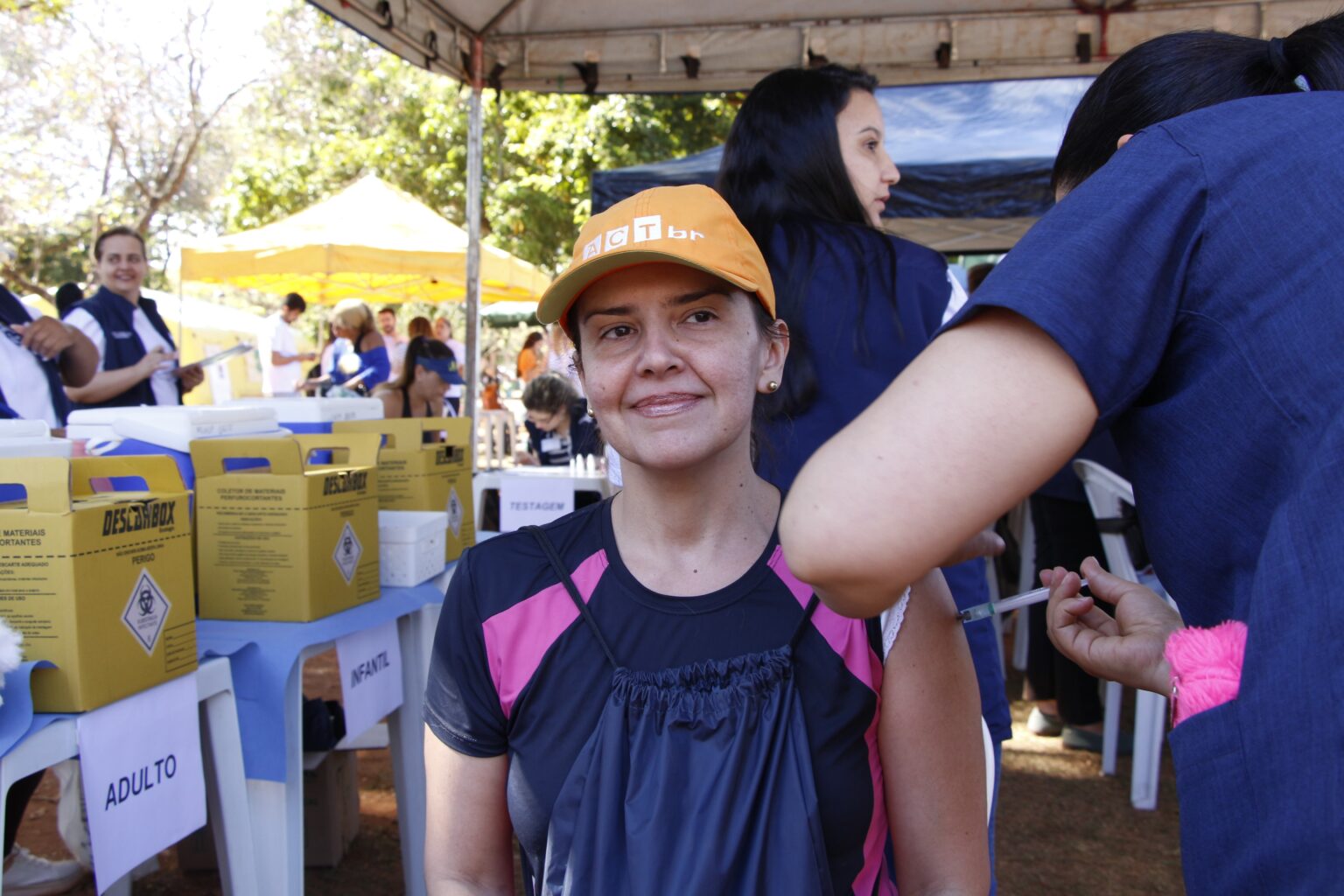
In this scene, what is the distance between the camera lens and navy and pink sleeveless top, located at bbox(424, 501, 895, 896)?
4.04 feet

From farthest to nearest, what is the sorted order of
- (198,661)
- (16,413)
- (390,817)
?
(390,817) → (16,413) → (198,661)

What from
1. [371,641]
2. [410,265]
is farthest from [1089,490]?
[410,265]

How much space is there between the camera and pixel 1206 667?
0.79 metres

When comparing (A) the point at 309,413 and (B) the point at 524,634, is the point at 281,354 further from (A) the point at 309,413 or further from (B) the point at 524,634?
(B) the point at 524,634

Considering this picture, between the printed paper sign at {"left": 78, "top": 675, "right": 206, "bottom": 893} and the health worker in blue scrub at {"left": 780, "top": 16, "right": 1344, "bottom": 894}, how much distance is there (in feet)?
4.64

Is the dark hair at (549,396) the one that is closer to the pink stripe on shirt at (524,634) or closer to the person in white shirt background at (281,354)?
the pink stripe on shirt at (524,634)

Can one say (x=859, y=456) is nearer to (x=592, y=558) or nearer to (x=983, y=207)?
(x=592, y=558)

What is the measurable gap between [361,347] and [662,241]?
892cm

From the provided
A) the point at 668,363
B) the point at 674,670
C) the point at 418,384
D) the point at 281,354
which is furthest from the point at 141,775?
the point at 281,354

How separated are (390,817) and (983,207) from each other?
3815 mm

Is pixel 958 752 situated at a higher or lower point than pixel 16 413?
lower

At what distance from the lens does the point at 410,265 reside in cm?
976

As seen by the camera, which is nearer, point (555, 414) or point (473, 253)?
point (473, 253)

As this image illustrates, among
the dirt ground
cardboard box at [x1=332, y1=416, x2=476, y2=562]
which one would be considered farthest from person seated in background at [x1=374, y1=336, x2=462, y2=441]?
cardboard box at [x1=332, y1=416, x2=476, y2=562]
